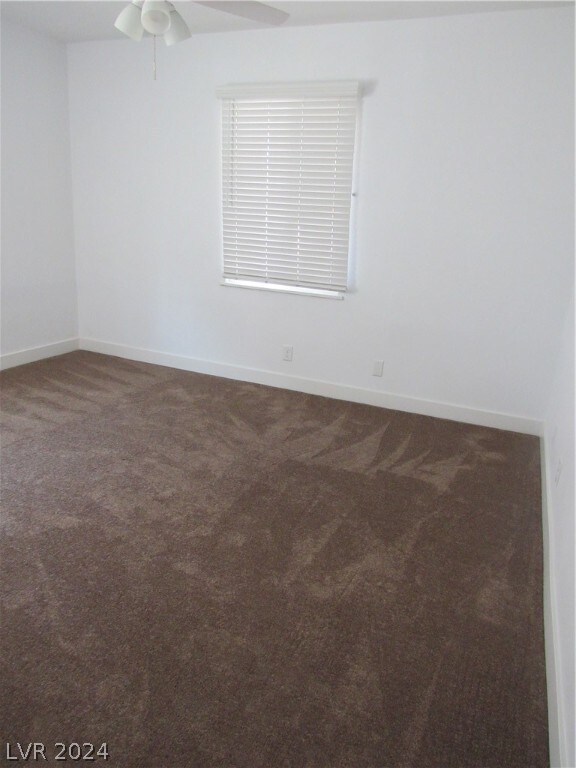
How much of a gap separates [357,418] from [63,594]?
7.52 ft

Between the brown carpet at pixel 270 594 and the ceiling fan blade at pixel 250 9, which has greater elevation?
the ceiling fan blade at pixel 250 9

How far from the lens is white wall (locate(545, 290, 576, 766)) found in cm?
152

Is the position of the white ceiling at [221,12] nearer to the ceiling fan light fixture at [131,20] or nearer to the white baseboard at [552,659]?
the ceiling fan light fixture at [131,20]

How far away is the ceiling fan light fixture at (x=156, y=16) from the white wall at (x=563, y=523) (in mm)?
2369

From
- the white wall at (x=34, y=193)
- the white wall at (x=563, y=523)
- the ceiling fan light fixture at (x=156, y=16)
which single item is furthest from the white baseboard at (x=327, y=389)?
the ceiling fan light fixture at (x=156, y=16)

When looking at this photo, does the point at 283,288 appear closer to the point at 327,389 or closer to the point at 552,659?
the point at 327,389

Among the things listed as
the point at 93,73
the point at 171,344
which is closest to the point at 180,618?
the point at 171,344

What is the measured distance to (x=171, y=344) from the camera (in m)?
4.68

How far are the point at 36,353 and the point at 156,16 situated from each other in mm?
3261

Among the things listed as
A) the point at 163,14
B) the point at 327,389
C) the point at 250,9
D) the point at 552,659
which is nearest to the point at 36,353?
the point at 327,389

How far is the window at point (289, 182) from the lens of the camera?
11.9 feet

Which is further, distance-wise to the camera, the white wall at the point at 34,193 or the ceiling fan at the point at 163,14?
the white wall at the point at 34,193

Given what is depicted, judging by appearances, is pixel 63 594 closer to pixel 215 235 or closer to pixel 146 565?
pixel 146 565

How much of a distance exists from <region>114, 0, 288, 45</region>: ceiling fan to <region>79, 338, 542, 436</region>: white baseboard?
2.47 metres
